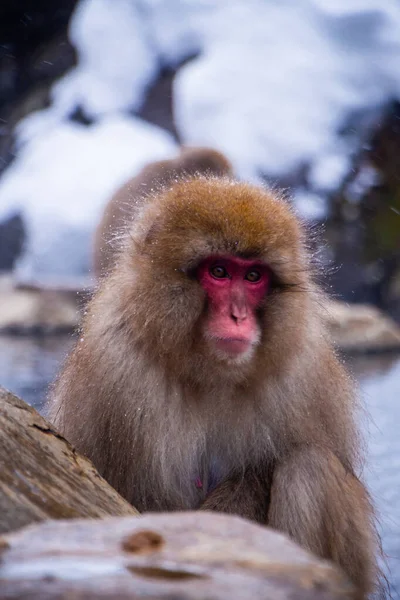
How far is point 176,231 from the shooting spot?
2.13 m

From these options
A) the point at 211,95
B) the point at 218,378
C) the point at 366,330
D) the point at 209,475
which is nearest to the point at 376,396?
the point at 366,330

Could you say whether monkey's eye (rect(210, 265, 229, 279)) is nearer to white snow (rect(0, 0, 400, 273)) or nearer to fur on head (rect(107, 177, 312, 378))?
fur on head (rect(107, 177, 312, 378))

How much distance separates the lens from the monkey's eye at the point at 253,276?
7.11ft

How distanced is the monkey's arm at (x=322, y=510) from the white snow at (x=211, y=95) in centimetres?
299

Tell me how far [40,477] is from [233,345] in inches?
24.8

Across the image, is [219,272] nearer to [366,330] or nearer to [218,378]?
[218,378]

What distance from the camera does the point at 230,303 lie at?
6.91 feet

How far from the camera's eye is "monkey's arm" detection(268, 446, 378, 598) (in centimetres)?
219

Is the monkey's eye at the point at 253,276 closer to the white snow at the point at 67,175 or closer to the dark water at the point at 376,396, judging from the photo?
the dark water at the point at 376,396

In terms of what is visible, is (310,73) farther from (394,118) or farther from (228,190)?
(228,190)

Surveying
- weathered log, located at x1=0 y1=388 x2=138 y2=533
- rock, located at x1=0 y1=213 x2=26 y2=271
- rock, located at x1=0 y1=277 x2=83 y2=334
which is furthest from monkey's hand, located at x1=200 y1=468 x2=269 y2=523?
rock, located at x1=0 y1=277 x2=83 y2=334

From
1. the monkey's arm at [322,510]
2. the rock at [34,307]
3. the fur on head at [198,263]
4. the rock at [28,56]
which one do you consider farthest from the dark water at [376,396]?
the rock at [28,56]

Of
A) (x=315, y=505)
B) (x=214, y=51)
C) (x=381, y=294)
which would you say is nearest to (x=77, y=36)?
(x=214, y=51)

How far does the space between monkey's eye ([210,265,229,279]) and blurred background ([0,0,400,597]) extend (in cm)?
281
